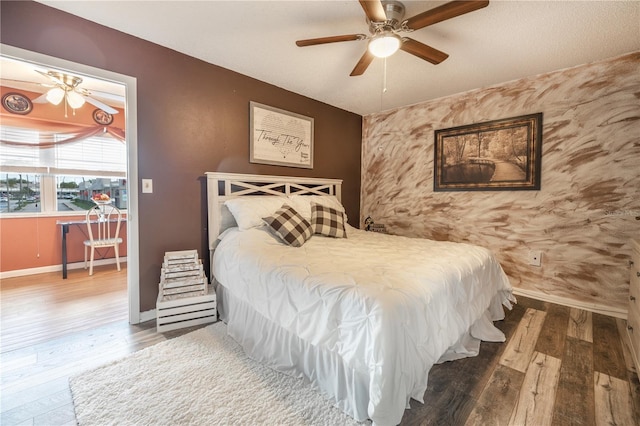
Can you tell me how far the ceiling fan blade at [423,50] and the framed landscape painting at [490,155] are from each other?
1.59 m

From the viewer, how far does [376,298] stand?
1.19m

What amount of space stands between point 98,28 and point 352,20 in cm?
198

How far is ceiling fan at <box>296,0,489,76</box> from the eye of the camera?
1.49 meters

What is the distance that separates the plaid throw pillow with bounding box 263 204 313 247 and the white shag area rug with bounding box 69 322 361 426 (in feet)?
3.11

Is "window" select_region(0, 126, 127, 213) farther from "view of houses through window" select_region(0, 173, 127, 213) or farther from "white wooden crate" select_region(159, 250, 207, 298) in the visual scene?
"white wooden crate" select_region(159, 250, 207, 298)

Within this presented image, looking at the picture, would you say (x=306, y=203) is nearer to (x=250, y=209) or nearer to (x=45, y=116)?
(x=250, y=209)

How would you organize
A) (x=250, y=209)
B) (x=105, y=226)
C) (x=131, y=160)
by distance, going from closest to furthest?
1. (x=131, y=160)
2. (x=250, y=209)
3. (x=105, y=226)

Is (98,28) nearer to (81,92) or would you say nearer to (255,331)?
(81,92)

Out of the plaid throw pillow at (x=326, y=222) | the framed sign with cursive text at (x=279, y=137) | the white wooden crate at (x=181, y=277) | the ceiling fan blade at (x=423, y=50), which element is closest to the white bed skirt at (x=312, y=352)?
the white wooden crate at (x=181, y=277)

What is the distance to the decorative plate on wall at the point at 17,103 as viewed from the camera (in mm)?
3424

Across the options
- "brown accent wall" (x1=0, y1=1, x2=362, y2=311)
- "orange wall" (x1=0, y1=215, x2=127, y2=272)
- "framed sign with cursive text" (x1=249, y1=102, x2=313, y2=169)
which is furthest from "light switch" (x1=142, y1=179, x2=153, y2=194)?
"orange wall" (x1=0, y1=215, x2=127, y2=272)

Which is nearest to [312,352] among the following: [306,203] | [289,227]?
[289,227]

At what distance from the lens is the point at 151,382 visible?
1559mm

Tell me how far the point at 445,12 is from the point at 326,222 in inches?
74.1
